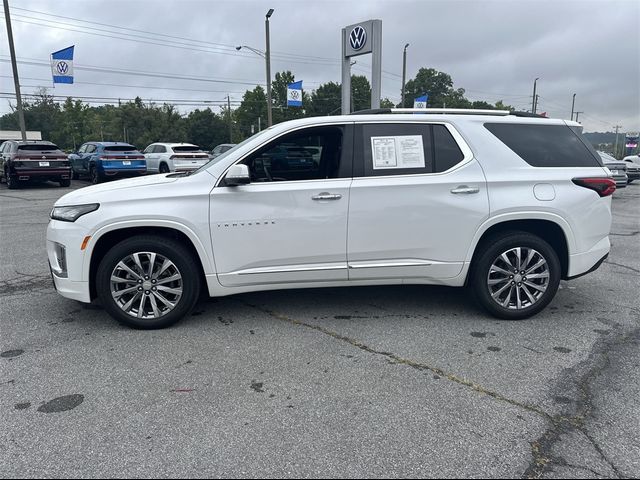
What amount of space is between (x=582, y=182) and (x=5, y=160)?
1879cm

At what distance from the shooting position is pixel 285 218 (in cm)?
410

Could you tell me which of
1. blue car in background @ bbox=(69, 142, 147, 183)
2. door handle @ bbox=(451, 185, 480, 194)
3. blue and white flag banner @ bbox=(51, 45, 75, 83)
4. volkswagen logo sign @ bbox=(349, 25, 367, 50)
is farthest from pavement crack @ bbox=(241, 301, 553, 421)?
blue and white flag banner @ bbox=(51, 45, 75, 83)

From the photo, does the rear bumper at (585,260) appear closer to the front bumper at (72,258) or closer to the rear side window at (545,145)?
the rear side window at (545,145)

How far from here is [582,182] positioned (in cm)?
439

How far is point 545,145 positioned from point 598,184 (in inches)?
23.3

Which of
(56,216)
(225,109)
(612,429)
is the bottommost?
(612,429)

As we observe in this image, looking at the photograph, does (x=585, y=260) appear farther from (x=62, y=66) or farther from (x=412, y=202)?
(x=62, y=66)

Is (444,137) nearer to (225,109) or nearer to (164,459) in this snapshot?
(164,459)

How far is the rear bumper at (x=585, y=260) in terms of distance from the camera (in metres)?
4.47

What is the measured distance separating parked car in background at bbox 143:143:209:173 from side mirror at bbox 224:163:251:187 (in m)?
16.8

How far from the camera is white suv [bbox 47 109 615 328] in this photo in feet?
13.4

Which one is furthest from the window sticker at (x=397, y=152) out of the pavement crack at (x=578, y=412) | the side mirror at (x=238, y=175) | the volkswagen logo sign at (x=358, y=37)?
the volkswagen logo sign at (x=358, y=37)

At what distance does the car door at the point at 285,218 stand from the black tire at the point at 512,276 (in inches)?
50.8

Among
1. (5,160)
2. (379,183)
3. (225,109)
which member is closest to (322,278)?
(379,183)
